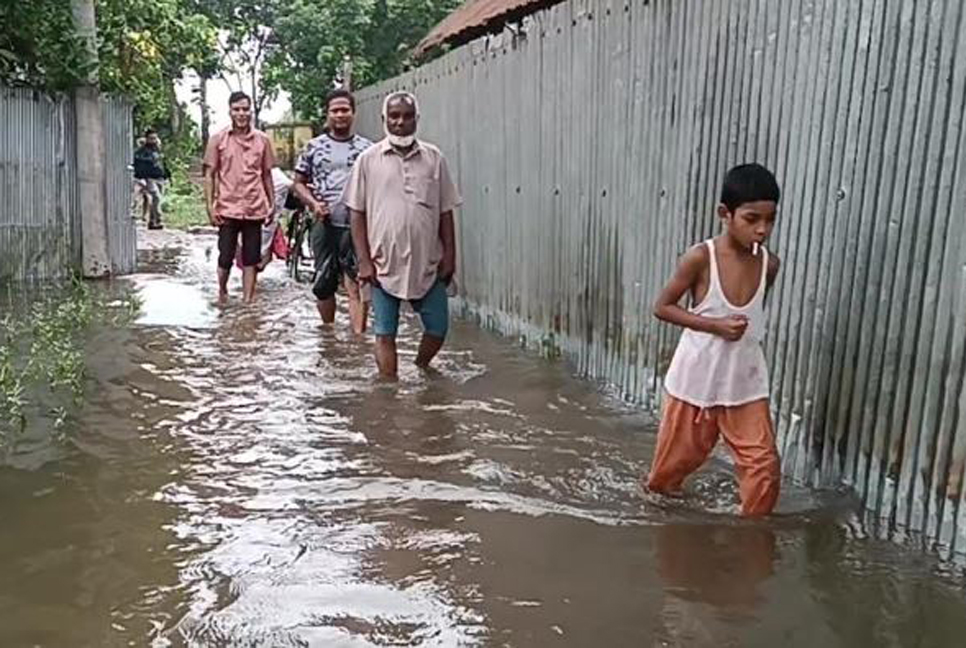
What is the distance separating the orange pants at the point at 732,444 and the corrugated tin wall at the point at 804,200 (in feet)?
1.23

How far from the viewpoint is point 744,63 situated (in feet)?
17.1

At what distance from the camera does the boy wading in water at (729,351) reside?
4.14 m

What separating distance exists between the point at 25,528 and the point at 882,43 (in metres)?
3.47

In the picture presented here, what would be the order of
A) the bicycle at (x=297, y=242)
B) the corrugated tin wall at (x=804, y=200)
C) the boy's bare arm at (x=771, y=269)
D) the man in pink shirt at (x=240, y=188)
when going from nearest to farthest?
the corrugated tin wall at (x=804, y=200) → the boy's bare arm at (x=771, y=269) → the man in pink shirt at (x=240, y=188) → the bicycle at (x=297, y=242)

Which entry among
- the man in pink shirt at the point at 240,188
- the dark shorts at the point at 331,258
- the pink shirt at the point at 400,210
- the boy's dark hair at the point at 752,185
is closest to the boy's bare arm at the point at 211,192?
the man in pink shirt at the point at 240,188

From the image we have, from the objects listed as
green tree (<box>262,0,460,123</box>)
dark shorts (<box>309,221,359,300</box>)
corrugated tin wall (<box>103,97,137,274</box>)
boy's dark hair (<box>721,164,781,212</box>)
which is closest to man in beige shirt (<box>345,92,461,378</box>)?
dark shorts (<box>309,221,359,300</box>)

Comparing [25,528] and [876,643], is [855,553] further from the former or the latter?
[25,528]

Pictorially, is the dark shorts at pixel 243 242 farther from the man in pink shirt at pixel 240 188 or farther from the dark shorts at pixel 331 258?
the dark shorts at pixel 331 258

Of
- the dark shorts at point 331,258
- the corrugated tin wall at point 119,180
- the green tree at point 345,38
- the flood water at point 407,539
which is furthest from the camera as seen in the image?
the green tree at point 345,38

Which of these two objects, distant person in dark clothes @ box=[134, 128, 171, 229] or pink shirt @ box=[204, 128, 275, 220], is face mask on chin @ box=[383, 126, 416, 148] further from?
distant person in dark clothes @ box=[134, 128, 171, 229]

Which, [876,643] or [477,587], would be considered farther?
[477,587]

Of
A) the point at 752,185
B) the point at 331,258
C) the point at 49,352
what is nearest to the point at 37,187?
the point at 331,258

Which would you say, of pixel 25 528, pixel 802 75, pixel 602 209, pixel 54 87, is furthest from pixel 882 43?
pixel 54 87

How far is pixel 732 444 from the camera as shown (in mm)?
4219
